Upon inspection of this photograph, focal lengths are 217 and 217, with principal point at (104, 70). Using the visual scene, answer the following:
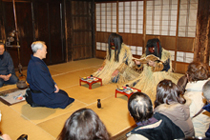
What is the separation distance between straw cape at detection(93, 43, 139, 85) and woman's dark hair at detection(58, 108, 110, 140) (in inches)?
134

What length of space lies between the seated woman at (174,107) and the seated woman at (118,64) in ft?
8.97

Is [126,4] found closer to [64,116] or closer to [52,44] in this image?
[52,44]

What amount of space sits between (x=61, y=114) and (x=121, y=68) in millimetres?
1823

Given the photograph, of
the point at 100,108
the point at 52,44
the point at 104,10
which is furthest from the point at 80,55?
the point at 100,108

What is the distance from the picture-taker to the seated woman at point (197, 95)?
2.22 meters

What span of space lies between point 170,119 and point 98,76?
10.8ft

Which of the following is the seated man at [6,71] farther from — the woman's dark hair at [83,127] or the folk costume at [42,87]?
the woman's dark hair at [83,127]

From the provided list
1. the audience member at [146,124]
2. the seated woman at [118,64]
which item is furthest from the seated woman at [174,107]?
the seated woman at [118,64]

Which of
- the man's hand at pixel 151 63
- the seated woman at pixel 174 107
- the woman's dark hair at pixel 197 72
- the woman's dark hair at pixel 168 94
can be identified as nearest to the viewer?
the seated woman at pixel 174 107

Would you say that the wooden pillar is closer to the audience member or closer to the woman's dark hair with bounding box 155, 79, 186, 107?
the woman's dark hair with bounding box 155, 79, 186, 107

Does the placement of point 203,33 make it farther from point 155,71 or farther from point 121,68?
point 121,68

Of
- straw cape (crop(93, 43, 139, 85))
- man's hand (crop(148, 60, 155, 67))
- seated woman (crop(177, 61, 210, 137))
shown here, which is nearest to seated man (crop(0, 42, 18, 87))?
straw cape (crop(93, 43, 139, 85))

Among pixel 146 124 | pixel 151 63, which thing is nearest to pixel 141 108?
pixel 146 124

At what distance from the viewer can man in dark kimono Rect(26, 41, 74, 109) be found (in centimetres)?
342
